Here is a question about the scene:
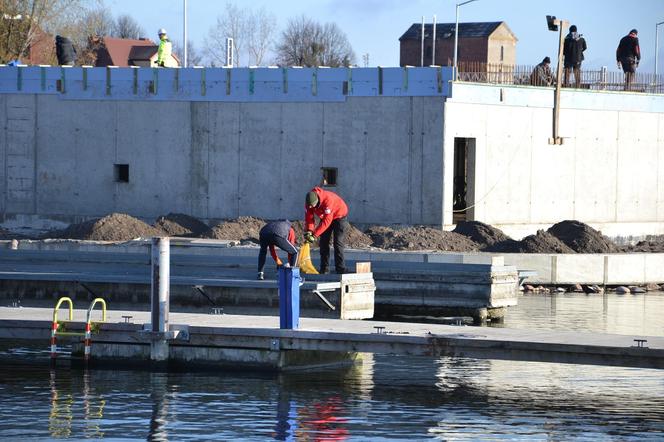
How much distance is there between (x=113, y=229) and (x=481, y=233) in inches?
365

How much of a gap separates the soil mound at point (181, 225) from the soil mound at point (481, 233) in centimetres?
655

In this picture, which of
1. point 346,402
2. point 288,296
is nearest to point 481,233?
point 288,296

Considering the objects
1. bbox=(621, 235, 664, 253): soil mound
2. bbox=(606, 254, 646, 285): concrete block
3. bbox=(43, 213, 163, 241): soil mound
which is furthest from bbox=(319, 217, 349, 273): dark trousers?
bbox=(621, 235, 664, 253): soil mound

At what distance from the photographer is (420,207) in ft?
118

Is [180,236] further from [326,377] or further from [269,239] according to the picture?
[326,377]

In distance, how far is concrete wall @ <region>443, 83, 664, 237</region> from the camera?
1454 inches

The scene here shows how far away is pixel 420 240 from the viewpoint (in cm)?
3388

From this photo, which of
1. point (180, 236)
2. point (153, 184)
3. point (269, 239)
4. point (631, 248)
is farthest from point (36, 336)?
point (631, 248)

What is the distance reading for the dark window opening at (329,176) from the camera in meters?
36.7

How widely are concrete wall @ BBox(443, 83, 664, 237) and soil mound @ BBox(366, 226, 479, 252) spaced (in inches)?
61.7

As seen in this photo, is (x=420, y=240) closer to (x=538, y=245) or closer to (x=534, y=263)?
(x=538, y=245)

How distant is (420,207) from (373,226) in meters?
1.33

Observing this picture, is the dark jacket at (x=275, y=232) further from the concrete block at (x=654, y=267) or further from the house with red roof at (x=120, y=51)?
the house with red roof at (x=120, y=51)

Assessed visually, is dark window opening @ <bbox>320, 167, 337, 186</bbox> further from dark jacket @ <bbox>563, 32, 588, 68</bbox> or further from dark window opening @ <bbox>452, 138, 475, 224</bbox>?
dark jacket @ <bbox>563, 32, 588, 68</bbox>
